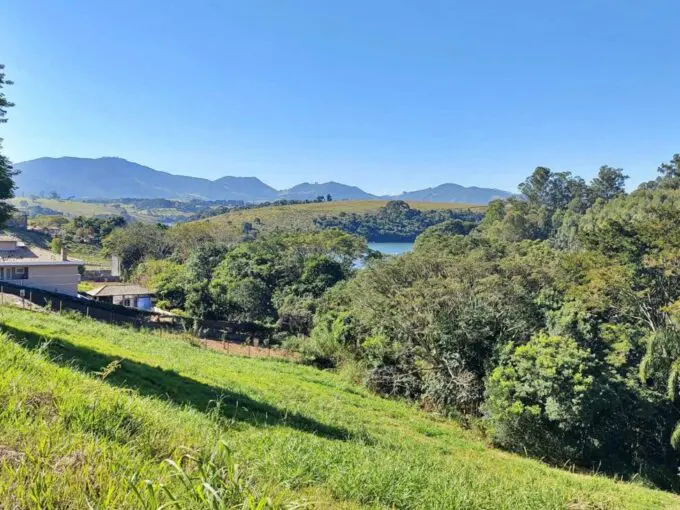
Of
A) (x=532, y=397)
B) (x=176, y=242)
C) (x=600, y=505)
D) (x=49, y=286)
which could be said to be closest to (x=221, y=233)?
(x=176, y=242)

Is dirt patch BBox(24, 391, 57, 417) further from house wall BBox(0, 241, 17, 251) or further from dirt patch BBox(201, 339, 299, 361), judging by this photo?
house wall BBox(0, 241, 17, 251)

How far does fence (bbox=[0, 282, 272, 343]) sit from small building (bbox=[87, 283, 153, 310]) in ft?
17.1

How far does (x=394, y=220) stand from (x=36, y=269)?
9510 centimetres

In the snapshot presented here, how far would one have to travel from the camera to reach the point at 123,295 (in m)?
34.8

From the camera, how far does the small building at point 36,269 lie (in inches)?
1176

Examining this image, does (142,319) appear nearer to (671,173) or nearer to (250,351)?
(250,351)

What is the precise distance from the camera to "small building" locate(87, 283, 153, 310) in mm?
33938

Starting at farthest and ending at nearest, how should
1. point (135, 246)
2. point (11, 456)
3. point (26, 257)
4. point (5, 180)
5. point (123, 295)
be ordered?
point (135, 246)
point (123, 295)
point (26, 257)
point (5, 180)
point (11, 456)

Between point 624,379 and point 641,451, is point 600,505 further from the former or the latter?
point 641,451

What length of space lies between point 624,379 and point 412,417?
23.0ft

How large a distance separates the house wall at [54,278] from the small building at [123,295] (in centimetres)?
189

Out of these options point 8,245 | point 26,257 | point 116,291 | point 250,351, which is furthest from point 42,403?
point 8,245

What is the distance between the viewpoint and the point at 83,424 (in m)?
2.92

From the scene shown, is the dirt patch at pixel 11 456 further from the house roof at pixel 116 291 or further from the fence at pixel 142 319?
the house roof at pixel 116 291
